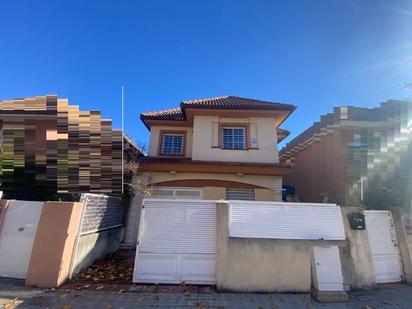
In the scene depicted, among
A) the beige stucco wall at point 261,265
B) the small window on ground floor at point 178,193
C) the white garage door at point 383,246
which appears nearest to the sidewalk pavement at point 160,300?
the beige stucco wall at point 261,265

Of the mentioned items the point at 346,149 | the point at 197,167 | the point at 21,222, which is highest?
the point at 346,149

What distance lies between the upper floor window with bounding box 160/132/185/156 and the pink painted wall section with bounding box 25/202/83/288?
7.39 metres

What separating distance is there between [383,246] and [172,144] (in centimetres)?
1020

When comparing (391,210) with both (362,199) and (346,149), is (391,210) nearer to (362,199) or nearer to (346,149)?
(362,199)

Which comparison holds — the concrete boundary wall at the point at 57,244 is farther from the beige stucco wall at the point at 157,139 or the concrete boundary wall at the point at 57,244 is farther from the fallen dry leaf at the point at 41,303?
the beige stucco wall at the point at 157,139

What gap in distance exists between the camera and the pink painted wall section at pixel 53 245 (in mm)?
6496

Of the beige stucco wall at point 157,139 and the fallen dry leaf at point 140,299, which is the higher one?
the beige stucco wall at point 157,139

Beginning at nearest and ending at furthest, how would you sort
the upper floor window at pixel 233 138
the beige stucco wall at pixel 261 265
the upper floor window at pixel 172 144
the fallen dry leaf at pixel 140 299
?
the fallen dry leaf at pixel 140 299, the beige stucco wall at pixel 261 265, the upper floor window at pixel 233 138, the upper floor window at pixel 172 144

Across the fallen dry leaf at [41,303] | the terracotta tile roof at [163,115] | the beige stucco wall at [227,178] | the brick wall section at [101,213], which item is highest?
the terracotta tile roof at [163,115]

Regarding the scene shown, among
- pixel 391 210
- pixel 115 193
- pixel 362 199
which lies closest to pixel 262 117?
pixel 362 199

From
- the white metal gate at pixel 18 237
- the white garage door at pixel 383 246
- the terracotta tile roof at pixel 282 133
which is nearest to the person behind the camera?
the white metal gate at pixel 18 237

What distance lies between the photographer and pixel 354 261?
7.05 metres

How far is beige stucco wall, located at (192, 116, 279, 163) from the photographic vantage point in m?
12.8

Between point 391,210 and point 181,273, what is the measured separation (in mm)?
6711
